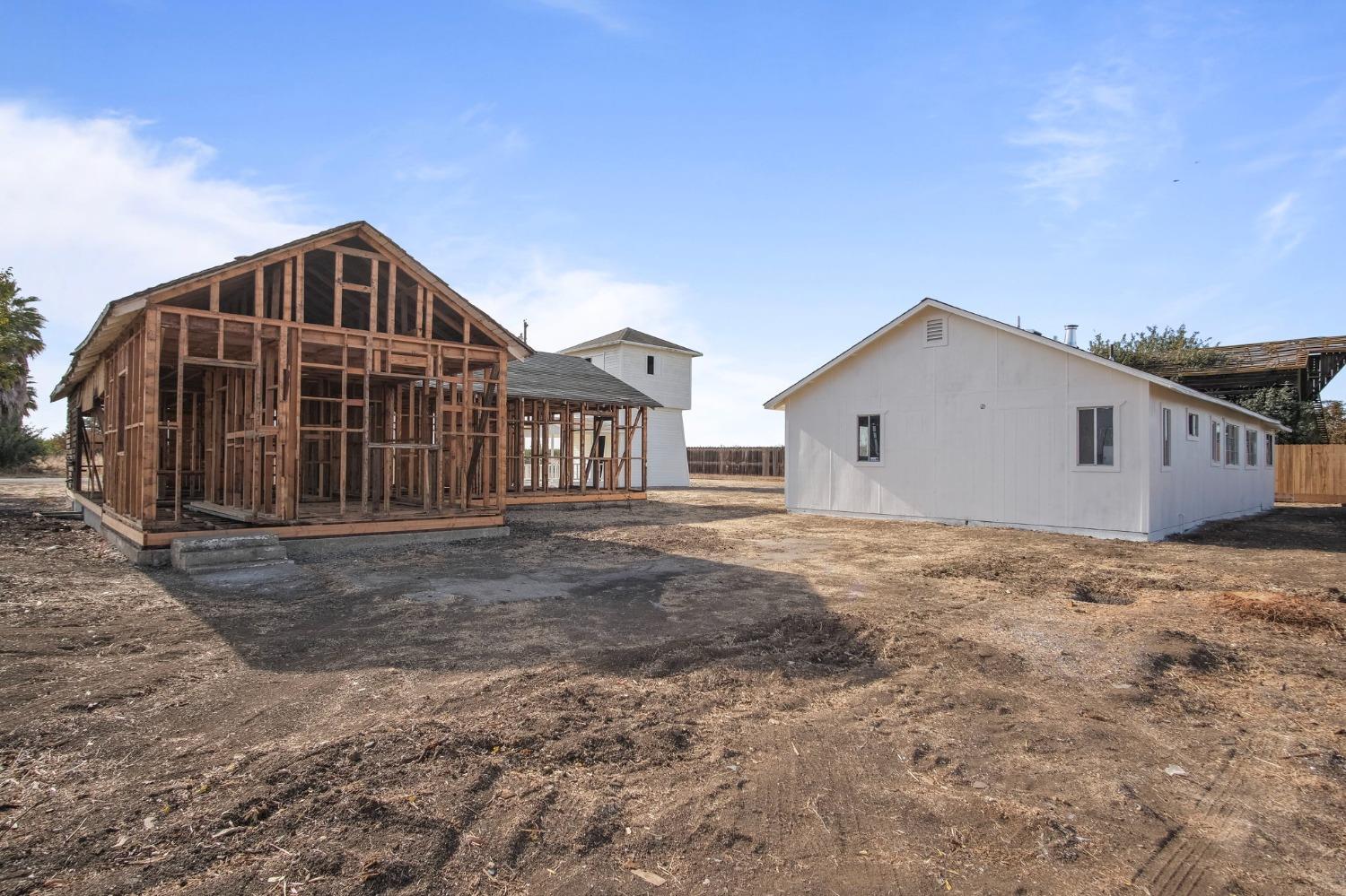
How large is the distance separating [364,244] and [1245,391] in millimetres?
37223

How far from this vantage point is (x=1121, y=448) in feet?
46.8

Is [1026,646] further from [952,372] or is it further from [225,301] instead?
[225,301]

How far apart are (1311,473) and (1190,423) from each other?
16930 mm

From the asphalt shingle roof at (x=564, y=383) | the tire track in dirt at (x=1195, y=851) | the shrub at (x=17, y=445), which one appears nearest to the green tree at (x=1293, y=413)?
the asphalt shingle roof at (x=564, y=383)

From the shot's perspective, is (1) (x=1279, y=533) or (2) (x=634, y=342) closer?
(1) (x=1279, y=533)

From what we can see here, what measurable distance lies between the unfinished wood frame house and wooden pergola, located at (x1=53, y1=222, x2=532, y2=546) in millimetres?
32

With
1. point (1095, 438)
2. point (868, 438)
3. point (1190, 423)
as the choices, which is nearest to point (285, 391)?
point (868, 438)

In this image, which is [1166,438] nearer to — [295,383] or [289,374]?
[295,383]

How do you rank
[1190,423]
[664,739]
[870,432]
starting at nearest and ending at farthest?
1. [664,739]
2. [1190,423]
3. [870,432]

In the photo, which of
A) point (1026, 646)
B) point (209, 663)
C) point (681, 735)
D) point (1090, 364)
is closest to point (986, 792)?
point (681, 735)

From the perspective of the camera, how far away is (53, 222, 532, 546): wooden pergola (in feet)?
35.9

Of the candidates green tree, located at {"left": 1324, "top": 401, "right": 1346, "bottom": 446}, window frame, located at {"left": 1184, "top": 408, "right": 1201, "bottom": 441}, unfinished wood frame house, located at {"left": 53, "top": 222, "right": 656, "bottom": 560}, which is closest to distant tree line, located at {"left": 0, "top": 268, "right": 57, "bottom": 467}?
unfinished wood frame house, located at {"left": 53, "top": 222, "right": 656, "bottom": 560}

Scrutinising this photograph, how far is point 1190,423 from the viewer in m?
16.7

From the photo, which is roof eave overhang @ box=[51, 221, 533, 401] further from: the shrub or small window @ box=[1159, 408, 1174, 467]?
the shrub
